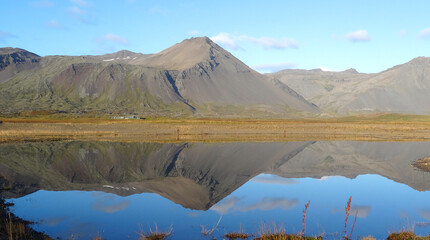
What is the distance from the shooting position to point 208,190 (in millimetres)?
23625

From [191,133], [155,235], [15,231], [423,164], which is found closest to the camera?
[15,231]

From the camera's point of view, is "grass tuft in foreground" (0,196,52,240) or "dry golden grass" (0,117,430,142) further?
"dry golden grass" (0,117,430,142)

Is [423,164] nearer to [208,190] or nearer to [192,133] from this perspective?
[208,190]

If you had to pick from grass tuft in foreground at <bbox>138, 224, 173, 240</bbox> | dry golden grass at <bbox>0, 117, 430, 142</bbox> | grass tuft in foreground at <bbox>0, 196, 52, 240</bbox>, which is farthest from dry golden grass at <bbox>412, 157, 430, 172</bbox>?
grass tuft in foreground at <bbox>0, 196, 52, 240</bbox>

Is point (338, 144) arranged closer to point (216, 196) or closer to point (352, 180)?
point (352, 180)

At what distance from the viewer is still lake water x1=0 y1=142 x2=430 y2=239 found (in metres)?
15.9

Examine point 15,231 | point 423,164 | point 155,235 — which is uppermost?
point 15,231

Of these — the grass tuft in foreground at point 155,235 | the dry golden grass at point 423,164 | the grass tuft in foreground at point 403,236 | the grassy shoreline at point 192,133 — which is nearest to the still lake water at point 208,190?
the grass tuft in foreground at point 155,235

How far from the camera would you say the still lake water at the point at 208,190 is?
1594cm

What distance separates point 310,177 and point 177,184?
11203 mm

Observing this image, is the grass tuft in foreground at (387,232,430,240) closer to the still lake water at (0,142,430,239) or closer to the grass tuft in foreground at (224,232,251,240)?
the still lake water at (0,142,430,239)

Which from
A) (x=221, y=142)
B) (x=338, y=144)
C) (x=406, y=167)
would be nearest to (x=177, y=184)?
(x=406, y=167)

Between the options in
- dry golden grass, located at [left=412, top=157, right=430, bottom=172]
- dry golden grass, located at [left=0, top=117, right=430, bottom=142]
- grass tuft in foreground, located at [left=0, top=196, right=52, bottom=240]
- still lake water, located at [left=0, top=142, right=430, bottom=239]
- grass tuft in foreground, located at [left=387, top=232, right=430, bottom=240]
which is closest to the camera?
grass tuft in foreground, located at [left=0, top=196, right=52, bottom=240]

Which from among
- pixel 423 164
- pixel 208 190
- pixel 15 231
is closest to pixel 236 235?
pixel 15 231
